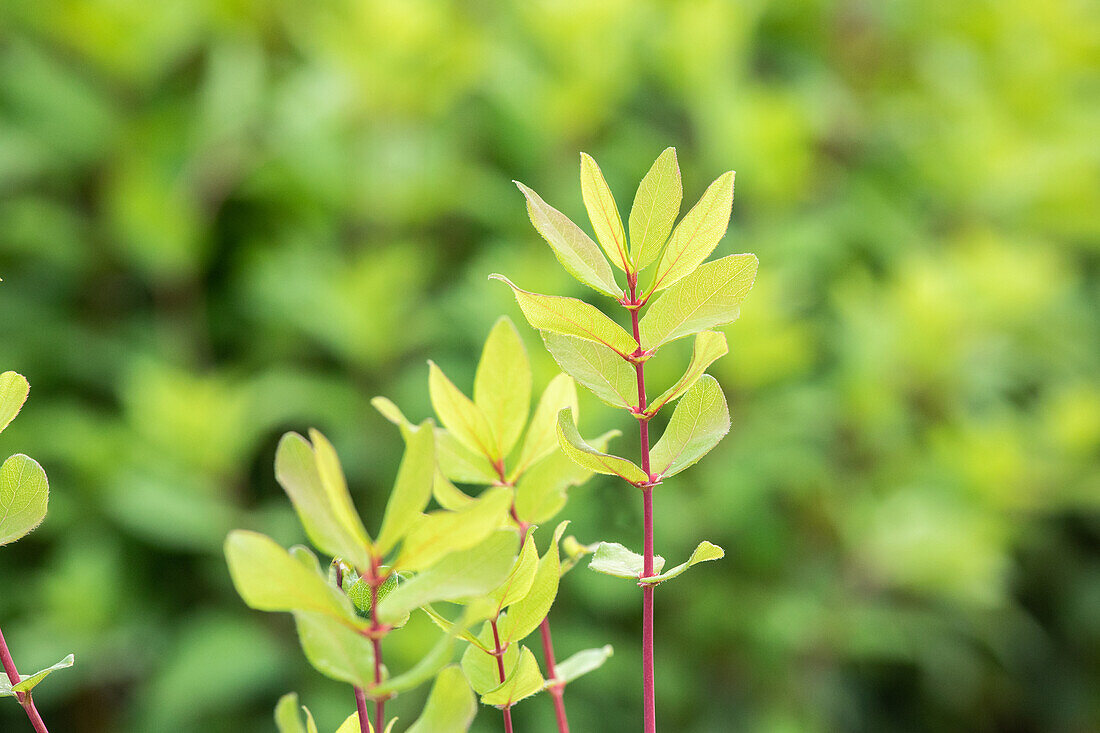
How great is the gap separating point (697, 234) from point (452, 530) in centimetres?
7

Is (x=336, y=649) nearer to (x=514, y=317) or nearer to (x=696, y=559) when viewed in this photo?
(x=696, y=559)

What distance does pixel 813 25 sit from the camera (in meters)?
1.03

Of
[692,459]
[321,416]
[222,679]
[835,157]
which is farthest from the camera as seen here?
[835,157]

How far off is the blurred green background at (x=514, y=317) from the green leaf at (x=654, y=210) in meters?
0.61

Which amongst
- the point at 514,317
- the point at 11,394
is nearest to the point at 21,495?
the point at 11,394

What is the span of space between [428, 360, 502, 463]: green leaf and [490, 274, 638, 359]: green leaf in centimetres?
2

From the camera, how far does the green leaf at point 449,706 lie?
13 centimetres

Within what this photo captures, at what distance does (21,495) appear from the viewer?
0.15 meters

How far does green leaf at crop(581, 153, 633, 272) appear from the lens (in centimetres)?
16

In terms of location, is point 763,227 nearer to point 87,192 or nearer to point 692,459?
point 87,192

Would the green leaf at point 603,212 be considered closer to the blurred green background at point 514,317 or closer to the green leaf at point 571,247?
the green leaf at point 571,247

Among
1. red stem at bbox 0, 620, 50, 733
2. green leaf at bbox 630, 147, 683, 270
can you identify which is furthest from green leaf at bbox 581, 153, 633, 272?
red stem at bbox 0, 620, 50, 733

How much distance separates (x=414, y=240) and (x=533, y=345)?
0.17 m

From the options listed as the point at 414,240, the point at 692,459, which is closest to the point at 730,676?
the point at 414,240
